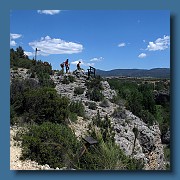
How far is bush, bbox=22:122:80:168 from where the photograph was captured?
475 centimetres

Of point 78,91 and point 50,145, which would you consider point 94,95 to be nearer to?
point 78,91

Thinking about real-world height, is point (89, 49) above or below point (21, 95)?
above

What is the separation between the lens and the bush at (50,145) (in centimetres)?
475

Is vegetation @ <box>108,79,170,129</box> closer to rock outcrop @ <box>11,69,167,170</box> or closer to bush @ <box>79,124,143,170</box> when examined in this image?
rock outcrop @ <box>11,69,167,170</box>

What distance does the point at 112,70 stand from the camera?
15.9ft

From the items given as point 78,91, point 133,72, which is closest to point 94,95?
point 78,91

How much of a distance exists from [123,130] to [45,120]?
0.83 m

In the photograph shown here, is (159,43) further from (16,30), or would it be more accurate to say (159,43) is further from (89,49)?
(16,30)

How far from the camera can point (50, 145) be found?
480cm

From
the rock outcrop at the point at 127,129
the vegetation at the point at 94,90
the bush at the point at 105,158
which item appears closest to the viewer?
the bush at the point at 105,158

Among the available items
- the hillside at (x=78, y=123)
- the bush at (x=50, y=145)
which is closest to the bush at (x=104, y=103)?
the hillside at (x=78, y=123)

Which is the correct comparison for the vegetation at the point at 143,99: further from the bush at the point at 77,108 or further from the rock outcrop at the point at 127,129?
the bush at the point at 77,108

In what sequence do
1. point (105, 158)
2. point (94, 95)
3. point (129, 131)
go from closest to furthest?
point (105, 158), point (129, 131), point (94, 95)

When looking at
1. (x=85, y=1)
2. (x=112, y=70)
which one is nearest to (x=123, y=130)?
(x=112, y=70)
